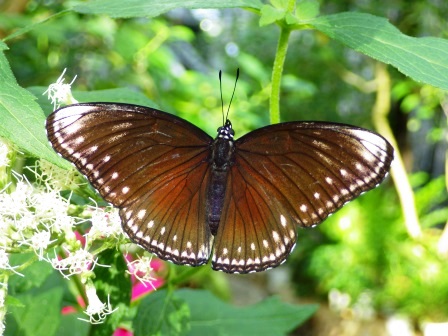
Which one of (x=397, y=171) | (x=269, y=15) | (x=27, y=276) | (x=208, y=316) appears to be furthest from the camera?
(x=397, y=171)

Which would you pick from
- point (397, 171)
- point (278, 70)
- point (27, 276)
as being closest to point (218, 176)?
point (278, 70)

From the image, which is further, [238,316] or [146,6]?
[238,316]

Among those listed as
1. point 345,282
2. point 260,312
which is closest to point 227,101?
point 260,312

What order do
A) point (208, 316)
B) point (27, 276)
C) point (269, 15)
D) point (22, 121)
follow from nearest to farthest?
point (22, 121) → point (269, 15) → point (27, 276) → point (208, 316)

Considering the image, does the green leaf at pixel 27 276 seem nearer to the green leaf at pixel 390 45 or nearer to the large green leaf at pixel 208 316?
the large green leaf at pixel 208 316

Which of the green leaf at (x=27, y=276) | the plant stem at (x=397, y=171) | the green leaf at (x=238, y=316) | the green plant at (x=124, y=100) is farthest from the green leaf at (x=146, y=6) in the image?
the plant stem at (x=397, y=171)

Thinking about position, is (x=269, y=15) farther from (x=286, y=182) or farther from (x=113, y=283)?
(x=113, y=283)
